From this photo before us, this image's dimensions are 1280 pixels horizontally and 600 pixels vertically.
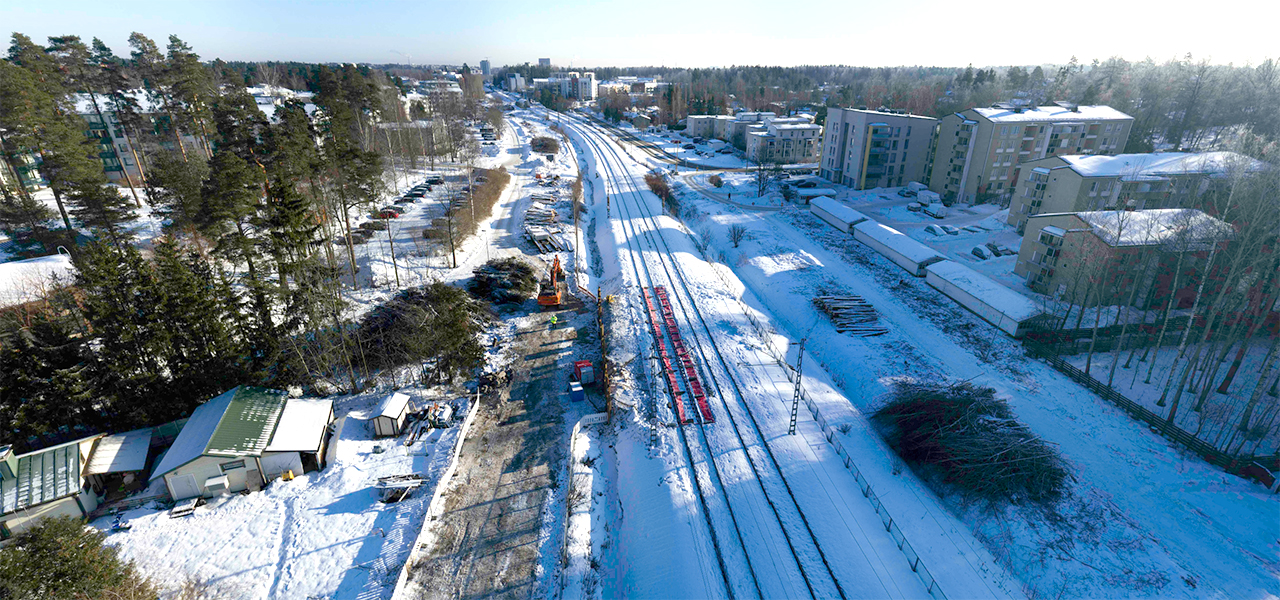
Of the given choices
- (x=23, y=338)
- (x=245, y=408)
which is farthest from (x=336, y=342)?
(x=23, y=338)

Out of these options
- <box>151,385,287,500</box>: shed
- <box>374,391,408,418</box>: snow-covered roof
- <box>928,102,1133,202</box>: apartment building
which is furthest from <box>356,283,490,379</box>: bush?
<box>928,102,1133,202</box>: apartment building

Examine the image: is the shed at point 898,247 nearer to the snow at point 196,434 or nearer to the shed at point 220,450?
the shed at point 220,450

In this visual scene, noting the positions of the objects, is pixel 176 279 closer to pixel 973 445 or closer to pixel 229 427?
pixel 229 427

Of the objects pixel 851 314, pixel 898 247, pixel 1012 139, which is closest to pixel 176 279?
pixel 851 314

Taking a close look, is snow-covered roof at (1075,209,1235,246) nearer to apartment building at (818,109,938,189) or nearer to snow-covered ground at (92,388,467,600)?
apartment building at (818,109,938,189)

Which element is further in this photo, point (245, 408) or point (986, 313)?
point (986, 313)

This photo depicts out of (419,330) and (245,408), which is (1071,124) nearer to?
(419,330)

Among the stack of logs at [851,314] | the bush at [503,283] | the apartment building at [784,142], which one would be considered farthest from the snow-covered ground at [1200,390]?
the apartment building at [784,142]
